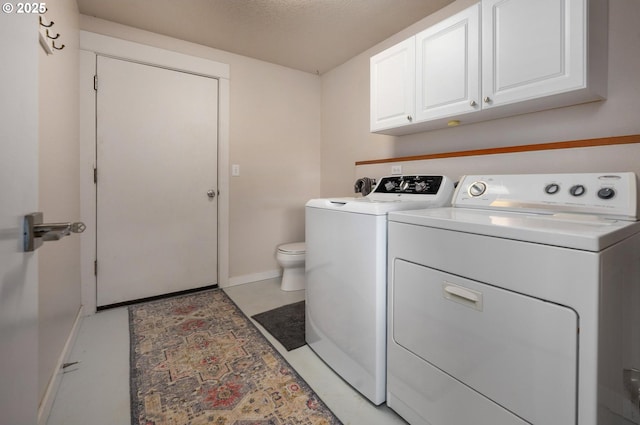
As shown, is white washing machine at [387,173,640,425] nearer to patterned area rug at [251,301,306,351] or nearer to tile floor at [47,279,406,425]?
tile floor at [47,279,406,425]

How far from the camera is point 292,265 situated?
276cm

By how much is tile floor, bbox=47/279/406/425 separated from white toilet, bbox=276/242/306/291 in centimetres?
75

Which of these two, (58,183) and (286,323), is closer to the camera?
(58,183)

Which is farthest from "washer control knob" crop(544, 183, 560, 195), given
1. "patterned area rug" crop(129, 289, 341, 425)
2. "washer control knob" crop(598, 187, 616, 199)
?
"patterned area rug" crop(129, 289, 341, 425)

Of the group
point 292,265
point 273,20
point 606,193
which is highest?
point 273,20

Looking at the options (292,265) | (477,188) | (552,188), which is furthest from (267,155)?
(552,188)

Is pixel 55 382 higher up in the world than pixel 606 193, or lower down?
lower down

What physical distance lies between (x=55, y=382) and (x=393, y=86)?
2.48 meters

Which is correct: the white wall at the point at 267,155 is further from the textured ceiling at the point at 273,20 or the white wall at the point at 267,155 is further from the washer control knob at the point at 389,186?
the washer control knob at the point at 389,186

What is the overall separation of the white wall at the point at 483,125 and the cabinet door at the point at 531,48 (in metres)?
0.33

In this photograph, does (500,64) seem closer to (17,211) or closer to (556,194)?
(556,194)

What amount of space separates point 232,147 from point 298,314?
1667 millimetres

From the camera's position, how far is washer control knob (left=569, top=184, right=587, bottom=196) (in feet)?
3.99

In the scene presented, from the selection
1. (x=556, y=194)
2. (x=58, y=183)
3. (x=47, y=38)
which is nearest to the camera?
(x=556, y=194)
